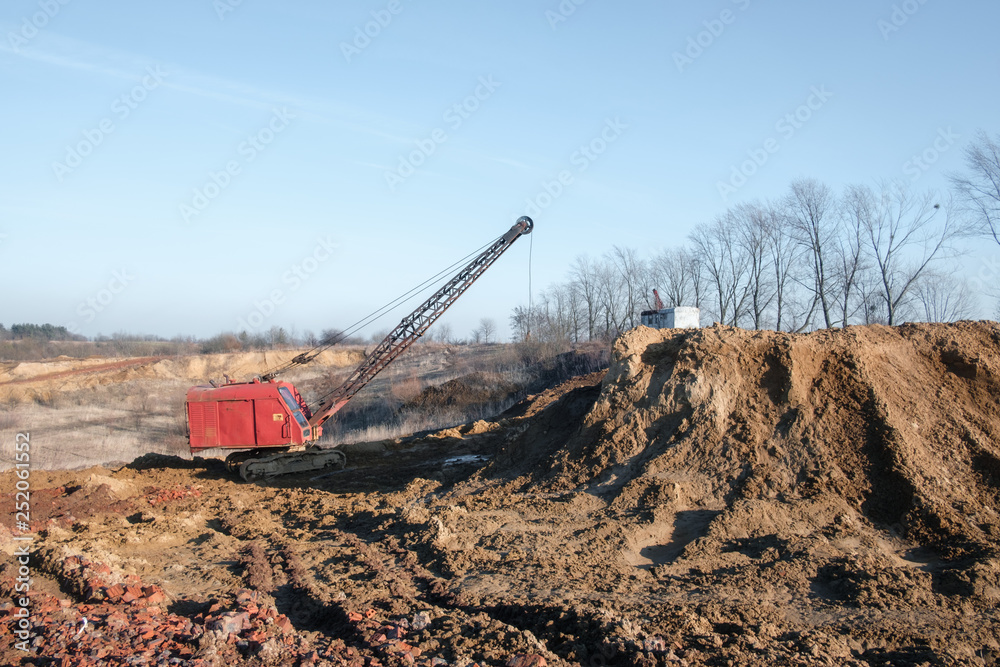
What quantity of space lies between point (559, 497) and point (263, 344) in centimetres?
7089

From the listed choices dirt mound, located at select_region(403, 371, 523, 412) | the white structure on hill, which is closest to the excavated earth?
the white structure on hill

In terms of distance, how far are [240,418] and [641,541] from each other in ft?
33.7

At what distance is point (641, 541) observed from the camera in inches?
324

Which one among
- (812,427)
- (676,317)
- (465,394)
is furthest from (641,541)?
(465,394)

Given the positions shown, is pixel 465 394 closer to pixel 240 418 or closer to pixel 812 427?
pixel 240 418

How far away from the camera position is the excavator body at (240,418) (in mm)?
14953

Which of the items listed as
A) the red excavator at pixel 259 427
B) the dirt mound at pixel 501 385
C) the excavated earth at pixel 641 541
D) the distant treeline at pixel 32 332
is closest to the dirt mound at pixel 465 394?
the dirt mound at pixel 501 385

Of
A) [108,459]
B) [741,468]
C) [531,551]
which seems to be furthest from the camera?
[108,459]

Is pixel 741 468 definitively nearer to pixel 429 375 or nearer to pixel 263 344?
pixel 429 375

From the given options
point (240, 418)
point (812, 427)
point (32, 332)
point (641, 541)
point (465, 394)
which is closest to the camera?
point (641, 541)

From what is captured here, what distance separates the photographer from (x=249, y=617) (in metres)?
6.46

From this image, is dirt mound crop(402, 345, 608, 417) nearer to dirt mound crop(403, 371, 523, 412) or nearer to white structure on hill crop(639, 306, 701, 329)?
dirt mound crop(403, 371, 523, 412)

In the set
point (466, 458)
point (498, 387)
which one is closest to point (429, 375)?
point (498, 387)

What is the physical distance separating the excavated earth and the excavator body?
74.5 inches
